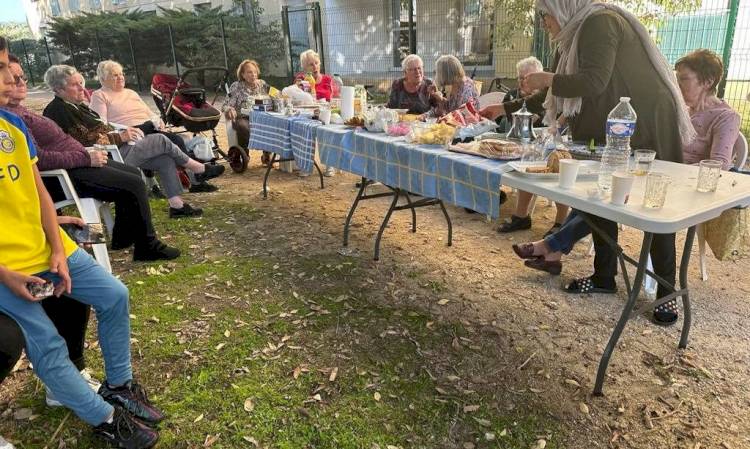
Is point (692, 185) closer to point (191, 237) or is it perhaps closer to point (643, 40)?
point (643, 40)

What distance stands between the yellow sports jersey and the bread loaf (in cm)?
195

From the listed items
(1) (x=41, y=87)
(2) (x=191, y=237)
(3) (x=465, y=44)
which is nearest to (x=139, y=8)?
(1) (x=41, y=87)

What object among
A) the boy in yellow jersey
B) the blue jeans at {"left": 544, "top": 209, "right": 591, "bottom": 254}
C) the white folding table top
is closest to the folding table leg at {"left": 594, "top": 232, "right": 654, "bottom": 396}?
the white folding table top

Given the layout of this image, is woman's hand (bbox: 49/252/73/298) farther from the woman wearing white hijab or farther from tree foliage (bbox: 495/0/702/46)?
tree foliage (bbox: 495/0/702/46)

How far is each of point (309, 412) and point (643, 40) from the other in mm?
2221

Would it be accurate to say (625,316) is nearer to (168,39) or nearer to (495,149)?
(495,149)

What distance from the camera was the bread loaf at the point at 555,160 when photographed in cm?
207

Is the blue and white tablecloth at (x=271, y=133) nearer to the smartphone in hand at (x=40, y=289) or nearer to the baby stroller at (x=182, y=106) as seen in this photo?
the baby stroller at (x=182, y=106)

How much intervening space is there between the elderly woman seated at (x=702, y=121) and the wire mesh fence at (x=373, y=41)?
10.5 ft

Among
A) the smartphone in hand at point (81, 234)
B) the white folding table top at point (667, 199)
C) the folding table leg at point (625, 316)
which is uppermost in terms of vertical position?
the white folding table top at point (667, 199)

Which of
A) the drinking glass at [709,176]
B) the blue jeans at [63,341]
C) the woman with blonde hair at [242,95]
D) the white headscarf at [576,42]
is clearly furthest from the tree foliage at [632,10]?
the blue jeans at [63,341]

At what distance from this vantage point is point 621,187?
1.72 metres

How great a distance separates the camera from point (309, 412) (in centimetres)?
203

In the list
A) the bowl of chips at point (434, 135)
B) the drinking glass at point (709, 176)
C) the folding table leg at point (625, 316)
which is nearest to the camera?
the drinking glass at point (709, 176)
